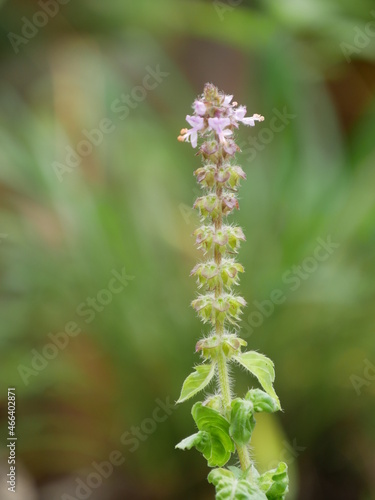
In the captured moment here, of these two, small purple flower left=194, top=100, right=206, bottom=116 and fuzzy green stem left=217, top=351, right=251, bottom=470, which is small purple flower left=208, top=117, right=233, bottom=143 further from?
fuzzy green stem left=217, top=351, right=251, bottom=470

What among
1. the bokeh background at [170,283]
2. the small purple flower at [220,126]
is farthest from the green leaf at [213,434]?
the bokeh background at [170,283]

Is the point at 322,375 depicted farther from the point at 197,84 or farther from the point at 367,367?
the point at 197,84

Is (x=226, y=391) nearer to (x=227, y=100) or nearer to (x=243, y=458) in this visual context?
(x=243, y=458)

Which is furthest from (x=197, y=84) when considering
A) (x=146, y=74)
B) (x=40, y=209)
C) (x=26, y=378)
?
(x=26, y=378)

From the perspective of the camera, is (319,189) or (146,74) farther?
(146,74)

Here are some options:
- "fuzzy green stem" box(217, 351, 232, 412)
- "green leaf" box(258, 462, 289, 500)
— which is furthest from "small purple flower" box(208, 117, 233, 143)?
"green leaf" box(258, 462, 289, 500)

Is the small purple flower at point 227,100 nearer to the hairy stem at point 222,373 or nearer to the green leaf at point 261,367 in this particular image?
the hairy stem at point 222,373
